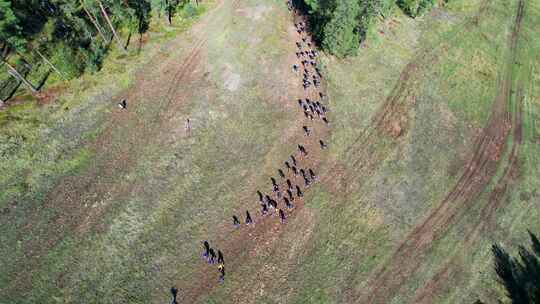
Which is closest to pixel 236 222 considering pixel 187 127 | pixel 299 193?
pixel 299 193

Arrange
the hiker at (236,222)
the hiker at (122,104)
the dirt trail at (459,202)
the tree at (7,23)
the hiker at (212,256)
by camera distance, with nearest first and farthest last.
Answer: the hiker at (212,256), the dirt trail at (459,202), the tree at (7,23), the hiker at (236,222), the hiker at (122,104)

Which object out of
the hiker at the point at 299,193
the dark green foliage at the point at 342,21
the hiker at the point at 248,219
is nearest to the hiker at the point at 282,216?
the hiker at the point at 299,193

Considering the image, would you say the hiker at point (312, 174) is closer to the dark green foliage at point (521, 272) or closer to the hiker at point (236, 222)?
the hiker at point (236, 222)

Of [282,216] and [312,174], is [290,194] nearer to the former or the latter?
[282,216]

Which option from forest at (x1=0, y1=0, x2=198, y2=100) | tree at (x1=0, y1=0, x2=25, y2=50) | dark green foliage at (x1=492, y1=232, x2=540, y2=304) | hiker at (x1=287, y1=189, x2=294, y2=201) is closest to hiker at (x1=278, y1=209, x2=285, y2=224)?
hiker at (x1=287, y1=189, x2=294, y2=201)

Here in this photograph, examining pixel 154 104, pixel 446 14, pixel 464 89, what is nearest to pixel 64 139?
pixel 154 104

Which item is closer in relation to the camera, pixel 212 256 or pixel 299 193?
pixel 212 256

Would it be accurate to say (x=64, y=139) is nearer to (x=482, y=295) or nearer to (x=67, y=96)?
(x=67, y=96)
